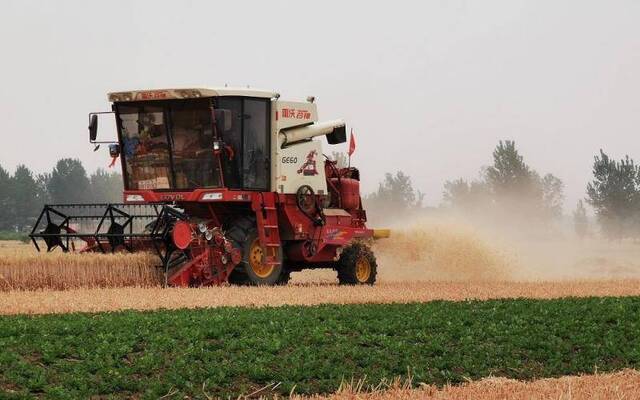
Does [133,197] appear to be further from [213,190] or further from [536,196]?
[536,196]

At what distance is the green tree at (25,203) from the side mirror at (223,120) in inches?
3741

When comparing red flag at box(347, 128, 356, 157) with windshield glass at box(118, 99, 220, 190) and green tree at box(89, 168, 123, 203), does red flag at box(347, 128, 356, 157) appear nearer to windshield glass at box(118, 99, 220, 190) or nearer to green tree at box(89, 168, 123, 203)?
windshield glass at box(118, 99, 220, 190)

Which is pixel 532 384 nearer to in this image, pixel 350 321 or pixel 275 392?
pixel 275 392

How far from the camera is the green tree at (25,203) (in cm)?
11369

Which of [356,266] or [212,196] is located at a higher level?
[212,196]

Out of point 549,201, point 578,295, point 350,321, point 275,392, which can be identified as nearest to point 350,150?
point 578,295

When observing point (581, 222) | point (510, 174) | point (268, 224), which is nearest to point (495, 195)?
point (510, 174)

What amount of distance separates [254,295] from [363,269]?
230 inches

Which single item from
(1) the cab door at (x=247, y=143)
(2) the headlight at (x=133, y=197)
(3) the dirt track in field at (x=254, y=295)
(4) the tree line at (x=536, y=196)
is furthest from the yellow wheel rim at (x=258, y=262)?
(4) the tree line at (x=536, y=196)

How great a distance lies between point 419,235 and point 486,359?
49.1ft

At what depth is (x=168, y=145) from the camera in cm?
2097

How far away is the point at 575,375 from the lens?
1202 cm

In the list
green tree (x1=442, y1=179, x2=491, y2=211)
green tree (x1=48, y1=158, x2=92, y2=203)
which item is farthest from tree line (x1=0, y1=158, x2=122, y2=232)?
green tree (x1=442, y1=179, x2=491, y2=211)

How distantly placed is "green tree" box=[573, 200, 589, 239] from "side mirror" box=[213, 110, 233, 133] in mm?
79828
